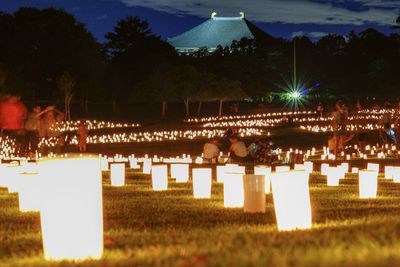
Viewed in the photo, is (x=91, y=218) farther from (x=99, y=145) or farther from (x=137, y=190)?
(x=99, y=145)

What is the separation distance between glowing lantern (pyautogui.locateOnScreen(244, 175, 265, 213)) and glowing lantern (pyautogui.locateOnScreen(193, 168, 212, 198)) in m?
2.67

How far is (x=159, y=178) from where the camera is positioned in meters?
18.9

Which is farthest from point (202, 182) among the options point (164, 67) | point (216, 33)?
point (216, 33)

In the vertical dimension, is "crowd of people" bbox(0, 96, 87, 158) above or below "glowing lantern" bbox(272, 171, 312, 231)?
above

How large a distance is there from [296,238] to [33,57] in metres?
72.1

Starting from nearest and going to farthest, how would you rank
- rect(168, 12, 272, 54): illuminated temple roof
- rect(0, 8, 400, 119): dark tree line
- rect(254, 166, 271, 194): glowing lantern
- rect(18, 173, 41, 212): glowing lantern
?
rect(18, 173, 41, 212): glowing lantern < rect(254, 166, 271, 194): glowing lantern < rect(0, 8, 400, 119): dark tree line < rect(168, 12, 272, 54): illuminated temple roof

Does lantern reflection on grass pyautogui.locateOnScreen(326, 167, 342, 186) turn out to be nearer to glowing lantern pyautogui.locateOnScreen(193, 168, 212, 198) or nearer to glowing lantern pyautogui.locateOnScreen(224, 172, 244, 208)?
glowing lantern pyautogui.locateOnScreen(193, 168, 212, 198)

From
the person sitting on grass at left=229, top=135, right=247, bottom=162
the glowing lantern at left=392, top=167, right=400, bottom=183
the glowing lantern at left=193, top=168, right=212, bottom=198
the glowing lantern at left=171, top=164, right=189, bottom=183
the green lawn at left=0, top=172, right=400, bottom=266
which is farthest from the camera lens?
the person sitting on grass at left=229, top=135, right=247, bottom=162

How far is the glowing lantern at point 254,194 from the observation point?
549 inches

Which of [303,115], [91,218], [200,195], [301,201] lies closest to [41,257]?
[91,218]

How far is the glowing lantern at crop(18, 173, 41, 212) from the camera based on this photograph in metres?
14.5

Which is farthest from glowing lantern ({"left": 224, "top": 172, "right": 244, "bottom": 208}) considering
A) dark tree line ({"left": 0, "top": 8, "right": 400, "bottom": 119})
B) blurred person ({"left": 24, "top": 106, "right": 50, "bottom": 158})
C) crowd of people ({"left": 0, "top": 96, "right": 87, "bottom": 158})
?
dark tree line ({"left": 0, "top": 8, "right": 400, "bottom": 119})

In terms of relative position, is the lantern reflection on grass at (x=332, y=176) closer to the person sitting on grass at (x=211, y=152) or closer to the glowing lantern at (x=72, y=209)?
the person sitting on grass at (x=211, y=152)

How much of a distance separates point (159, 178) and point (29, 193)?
183 inches
